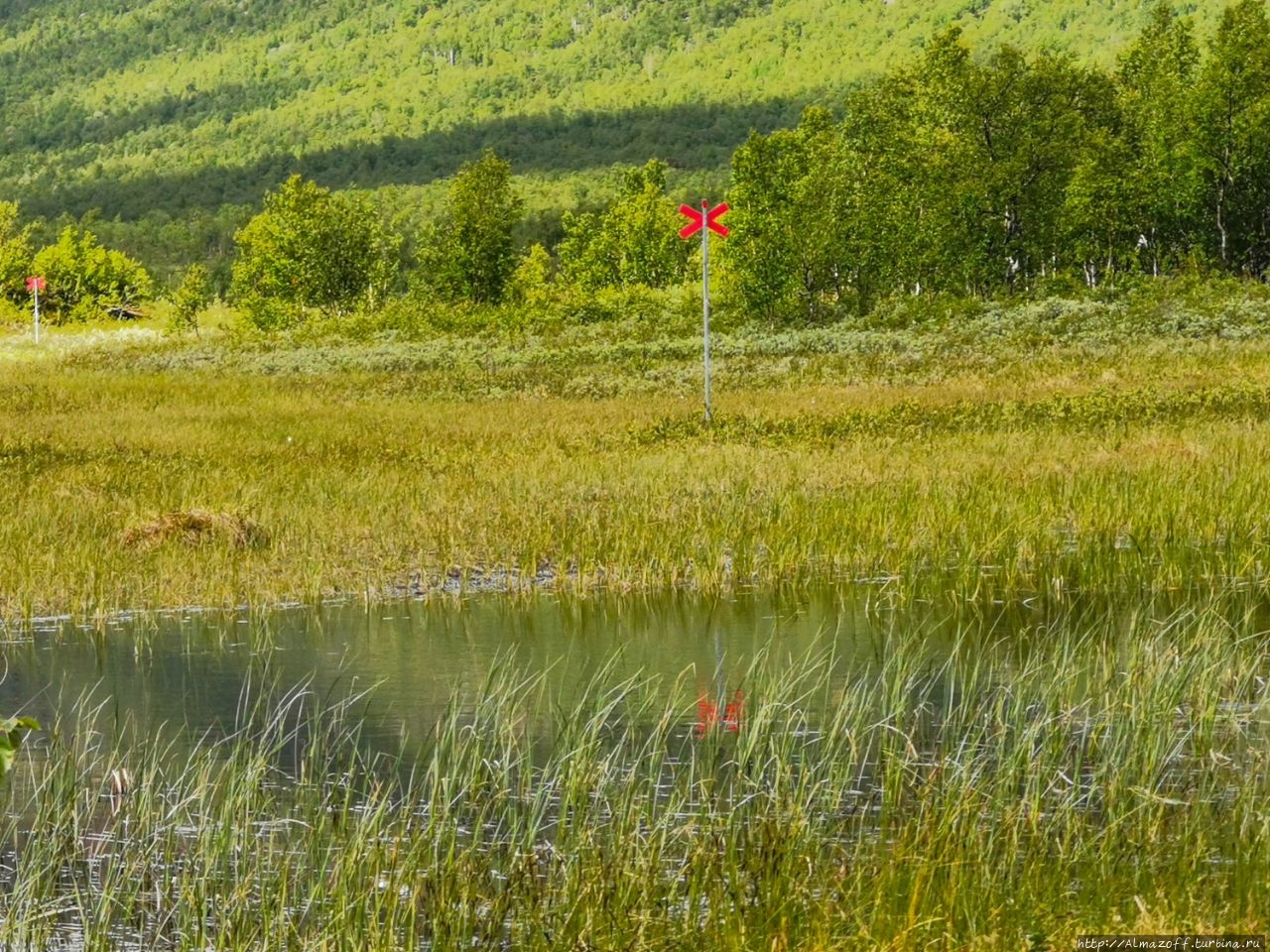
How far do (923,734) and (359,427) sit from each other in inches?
781

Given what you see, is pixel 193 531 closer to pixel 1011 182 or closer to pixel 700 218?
pixel 700 218

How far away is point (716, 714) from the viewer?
8.70 m

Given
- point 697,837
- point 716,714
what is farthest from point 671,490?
point 697,837

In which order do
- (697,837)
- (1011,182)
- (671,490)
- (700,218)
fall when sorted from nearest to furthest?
(697,837) → (671,490) → (700,218) → (1011,182)

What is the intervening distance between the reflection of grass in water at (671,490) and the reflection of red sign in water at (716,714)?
13.1 ft

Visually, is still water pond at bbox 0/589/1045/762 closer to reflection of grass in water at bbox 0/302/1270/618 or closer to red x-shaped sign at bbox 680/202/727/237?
reflection of grass in water at bbox 0/302/1270/618

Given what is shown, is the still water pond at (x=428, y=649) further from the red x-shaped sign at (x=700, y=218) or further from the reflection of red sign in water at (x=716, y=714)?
the red x-shaped sign at (x=700, y=218)


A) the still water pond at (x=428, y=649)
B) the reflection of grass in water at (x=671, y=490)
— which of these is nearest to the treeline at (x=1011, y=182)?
the reflection of grass in water at (x=671, y=490)

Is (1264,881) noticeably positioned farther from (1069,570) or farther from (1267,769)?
(1069,570)

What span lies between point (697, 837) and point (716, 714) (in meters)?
2.23

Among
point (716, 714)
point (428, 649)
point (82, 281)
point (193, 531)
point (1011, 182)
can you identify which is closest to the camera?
point (716, 714)

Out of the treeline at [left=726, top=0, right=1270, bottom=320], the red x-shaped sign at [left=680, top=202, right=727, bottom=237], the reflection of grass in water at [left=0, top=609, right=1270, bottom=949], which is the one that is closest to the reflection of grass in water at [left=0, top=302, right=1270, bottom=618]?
the red x-shaped sign at [left=680, top=202, right=727, bottom=237]

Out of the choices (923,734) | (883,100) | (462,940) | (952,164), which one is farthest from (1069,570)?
(883,100)

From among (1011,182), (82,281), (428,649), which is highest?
(1011,182)
